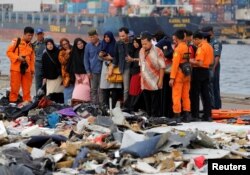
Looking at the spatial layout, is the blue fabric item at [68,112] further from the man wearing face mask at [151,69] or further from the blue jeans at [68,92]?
the blue jeans at [68,92]

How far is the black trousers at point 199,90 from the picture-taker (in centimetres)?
990

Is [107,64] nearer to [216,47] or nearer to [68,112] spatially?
[68,112]

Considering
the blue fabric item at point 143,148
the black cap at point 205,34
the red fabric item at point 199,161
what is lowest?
the red fabric item at point 199,161

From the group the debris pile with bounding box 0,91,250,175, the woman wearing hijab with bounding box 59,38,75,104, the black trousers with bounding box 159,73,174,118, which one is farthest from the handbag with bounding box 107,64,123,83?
the debris pile with bounding box 0,91,250,175

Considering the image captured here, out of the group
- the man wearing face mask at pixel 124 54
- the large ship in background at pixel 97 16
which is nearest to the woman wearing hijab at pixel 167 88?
the man wearing face mask at pixel 124 54

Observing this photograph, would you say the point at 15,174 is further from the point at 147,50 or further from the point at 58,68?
the point at 58,68

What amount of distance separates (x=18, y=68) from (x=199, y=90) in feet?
8.83

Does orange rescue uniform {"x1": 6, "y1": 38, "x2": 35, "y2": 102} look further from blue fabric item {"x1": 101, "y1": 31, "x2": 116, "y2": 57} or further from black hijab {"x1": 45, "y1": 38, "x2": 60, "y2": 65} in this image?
blue fabric item {"x1": 101, "y1": 31, "x2": 116, "y2": 57}

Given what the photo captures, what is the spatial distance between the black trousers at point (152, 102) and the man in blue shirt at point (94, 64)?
1067 millimetres

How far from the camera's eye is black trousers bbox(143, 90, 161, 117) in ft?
32.2

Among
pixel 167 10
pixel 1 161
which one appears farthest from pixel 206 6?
pixel 1 161

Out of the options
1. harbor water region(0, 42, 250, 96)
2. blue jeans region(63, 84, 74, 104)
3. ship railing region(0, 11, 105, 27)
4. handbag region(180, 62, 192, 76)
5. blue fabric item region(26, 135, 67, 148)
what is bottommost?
ship railing region(0, 11, 105, 27)

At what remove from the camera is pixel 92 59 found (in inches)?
425

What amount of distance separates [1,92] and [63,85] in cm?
197
